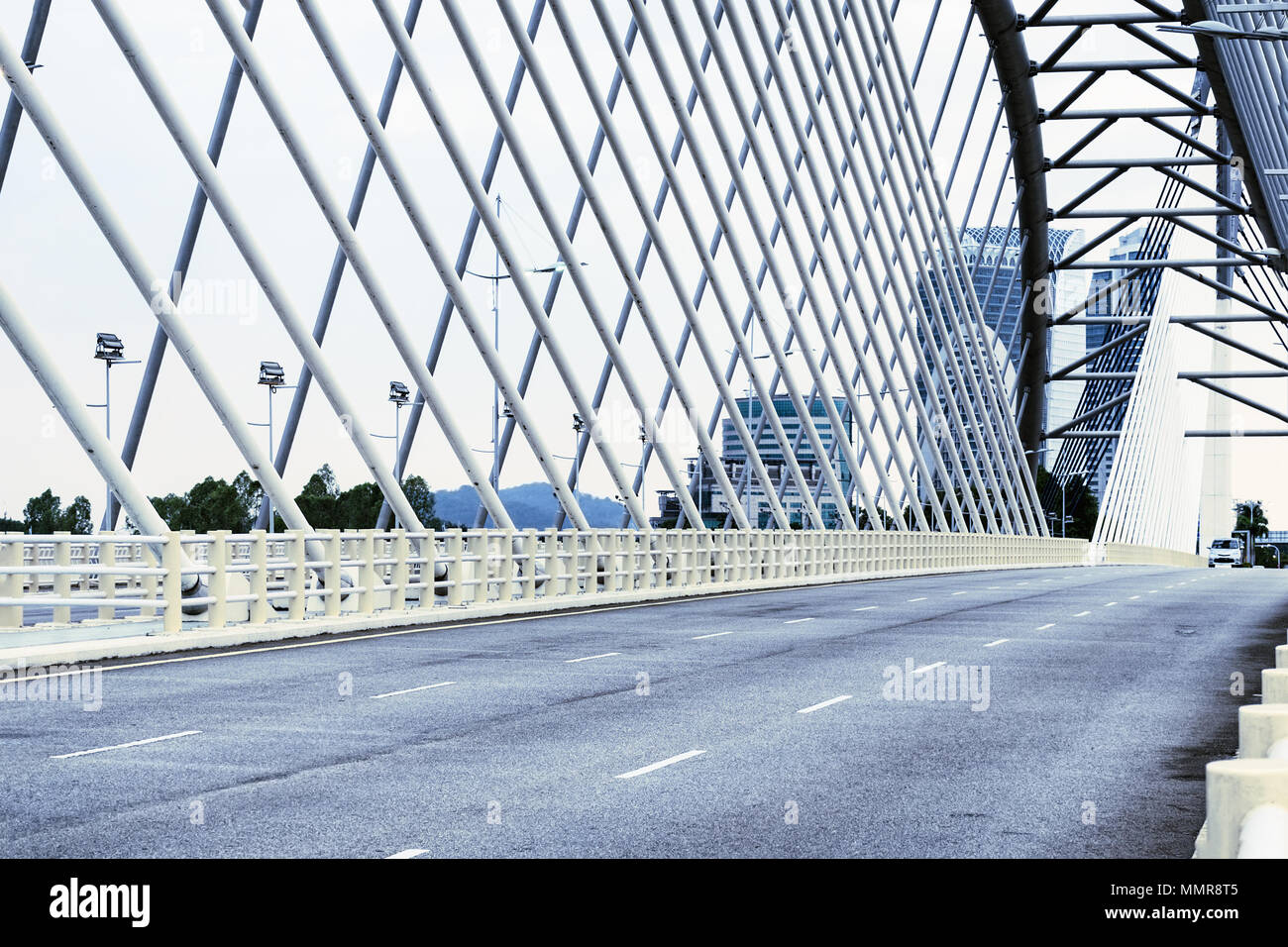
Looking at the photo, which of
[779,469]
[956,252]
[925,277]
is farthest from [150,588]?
[779,469]

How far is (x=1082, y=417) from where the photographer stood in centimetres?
8281

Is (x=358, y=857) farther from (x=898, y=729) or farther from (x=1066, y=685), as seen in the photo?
(x=1066, y=685)

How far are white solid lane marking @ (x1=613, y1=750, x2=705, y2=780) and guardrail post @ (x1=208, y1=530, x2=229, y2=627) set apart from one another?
976 cm

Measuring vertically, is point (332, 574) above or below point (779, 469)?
below

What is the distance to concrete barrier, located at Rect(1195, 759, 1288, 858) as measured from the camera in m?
4.89

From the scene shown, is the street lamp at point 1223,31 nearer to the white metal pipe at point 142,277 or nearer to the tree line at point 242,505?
the white metal pipe at point 142,277

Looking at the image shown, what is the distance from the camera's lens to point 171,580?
19125 mm

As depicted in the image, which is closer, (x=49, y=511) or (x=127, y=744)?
(x=127, y=744)

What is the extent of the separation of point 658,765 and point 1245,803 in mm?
5798

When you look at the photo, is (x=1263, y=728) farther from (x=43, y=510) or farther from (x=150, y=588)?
(x=43, y=510)

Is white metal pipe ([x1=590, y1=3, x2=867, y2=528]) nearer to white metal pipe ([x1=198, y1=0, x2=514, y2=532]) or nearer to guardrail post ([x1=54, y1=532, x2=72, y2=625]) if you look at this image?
white metal pipe ([x1=198, y1=0, x2=514, y2=532])

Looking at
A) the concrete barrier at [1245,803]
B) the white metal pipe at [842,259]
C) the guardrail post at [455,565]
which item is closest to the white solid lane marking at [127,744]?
the concrete barrier at [1245,803]
